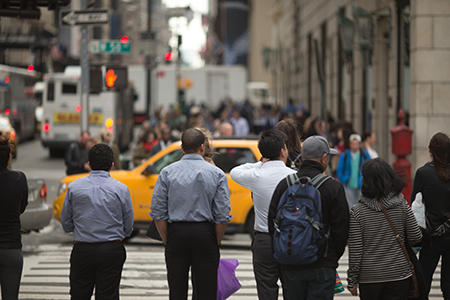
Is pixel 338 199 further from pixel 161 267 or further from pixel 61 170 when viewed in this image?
pixel 61 170

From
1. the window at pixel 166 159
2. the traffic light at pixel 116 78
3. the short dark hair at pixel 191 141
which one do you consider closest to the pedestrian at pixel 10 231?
the short dark hair at pixel 191 141

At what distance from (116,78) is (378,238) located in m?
10.1

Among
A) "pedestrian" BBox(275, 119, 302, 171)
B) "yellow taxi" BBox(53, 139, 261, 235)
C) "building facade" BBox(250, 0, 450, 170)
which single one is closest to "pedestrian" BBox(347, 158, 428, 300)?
"pedestrian" BBox(275, 119, 302, 171)

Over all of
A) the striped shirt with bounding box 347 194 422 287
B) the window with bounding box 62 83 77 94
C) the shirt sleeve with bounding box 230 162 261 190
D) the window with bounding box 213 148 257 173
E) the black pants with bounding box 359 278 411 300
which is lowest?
the black pants with bounding box 359 278 411 300

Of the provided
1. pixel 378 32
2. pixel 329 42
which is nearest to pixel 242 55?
pixel 329 42

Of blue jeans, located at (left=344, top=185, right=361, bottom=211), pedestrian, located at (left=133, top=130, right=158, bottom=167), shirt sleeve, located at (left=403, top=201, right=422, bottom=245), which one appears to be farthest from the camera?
pedestrian, located at (left=133, top=130, right=158, bottom=167)

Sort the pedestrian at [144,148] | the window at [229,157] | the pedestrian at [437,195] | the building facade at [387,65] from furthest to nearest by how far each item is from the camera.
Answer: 1. the pedestrian at [144,148]
2. the building facade at [387,65]
3. the window at [229,157]
4. the pedestrian at [437,195]

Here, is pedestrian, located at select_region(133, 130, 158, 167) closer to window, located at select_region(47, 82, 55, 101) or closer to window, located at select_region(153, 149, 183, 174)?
window, located at select_region(153, 149, 183, 174)

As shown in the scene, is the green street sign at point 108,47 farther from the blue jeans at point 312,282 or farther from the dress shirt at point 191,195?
the blue jeans at point 312,282

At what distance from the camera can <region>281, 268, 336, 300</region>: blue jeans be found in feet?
14.9

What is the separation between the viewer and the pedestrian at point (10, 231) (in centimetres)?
543

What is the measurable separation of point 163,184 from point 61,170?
17330mm

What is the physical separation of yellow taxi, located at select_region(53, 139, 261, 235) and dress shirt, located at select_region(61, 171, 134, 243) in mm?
4793

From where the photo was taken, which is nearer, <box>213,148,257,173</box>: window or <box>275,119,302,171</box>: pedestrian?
<box>275,119,302,171</box>: pedestrian
